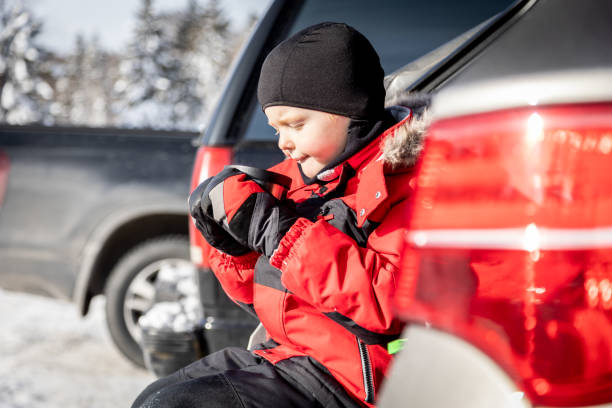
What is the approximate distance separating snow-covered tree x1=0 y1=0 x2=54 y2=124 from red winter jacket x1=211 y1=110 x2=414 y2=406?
1440 inches

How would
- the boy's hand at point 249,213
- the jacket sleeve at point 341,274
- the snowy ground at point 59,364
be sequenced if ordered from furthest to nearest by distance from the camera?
the snowy ground at point 59,364
the boy's hand at point 249,213
the jacket sleeve at point 341,274

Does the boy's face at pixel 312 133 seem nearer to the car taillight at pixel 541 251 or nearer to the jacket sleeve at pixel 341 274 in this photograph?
the jacket sleeve at pixel 341 274

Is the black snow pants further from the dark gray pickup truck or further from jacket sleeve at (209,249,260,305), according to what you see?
the dark gray pickup truck

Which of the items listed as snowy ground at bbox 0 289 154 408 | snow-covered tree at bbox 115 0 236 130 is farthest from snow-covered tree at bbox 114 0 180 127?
snowy ground at bbox 0 289 154 408

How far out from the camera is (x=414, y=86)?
1889 millimetres

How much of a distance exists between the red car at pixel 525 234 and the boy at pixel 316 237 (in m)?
0.38

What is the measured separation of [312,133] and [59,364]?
120 inches

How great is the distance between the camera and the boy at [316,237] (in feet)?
3.81

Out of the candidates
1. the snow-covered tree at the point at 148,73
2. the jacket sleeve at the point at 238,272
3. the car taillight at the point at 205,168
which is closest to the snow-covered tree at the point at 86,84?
the snow-covered tree at the point at 148,73

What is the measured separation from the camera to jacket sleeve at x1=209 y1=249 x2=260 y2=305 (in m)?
1.50

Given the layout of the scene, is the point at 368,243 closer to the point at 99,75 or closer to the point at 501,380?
the point at 501,380

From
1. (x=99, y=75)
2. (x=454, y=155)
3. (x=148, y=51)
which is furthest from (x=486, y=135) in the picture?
(x=99, y=75)

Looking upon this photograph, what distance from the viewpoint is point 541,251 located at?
0.70 m

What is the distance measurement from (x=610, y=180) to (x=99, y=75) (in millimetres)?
59160
